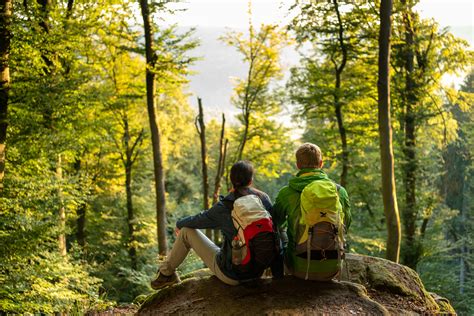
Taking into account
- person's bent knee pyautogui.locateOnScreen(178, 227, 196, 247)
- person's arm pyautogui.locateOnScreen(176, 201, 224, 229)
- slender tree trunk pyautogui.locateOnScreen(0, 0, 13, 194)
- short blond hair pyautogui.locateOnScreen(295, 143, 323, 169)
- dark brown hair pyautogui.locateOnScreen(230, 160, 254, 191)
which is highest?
slender tree trunk pyautogui.locateOnScreen(0, 0, 13, 194)

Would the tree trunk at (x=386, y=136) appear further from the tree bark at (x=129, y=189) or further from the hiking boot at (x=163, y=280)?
the tree bark at (x=129, y=189)

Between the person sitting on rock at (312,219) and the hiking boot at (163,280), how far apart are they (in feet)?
4.49

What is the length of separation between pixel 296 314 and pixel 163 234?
8.20 m

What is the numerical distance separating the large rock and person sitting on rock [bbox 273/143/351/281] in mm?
212

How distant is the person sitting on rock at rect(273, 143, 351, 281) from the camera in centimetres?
366

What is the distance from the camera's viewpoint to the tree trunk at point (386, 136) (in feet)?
26.3

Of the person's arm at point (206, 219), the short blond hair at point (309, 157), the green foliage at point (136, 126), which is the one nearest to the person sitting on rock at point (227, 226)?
the person's arm at point (206, 219)

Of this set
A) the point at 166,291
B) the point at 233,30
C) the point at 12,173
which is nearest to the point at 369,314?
the point at 166,291

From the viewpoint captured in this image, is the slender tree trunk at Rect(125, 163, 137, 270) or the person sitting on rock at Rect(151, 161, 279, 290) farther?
the slender tree trunk at Rect(125, 163, 137, 270)

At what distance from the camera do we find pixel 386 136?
809 centimetres

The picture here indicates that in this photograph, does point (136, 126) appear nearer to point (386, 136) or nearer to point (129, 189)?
point (129, 189)

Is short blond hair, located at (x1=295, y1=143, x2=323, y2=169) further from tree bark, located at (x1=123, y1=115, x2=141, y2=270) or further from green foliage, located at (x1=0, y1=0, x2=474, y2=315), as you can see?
tree bark, located at (x1=123, y1=115, x2=141, y2=270)

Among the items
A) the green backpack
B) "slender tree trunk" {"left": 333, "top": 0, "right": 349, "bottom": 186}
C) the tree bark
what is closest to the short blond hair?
the green backpack

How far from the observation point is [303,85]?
44.7 feet
